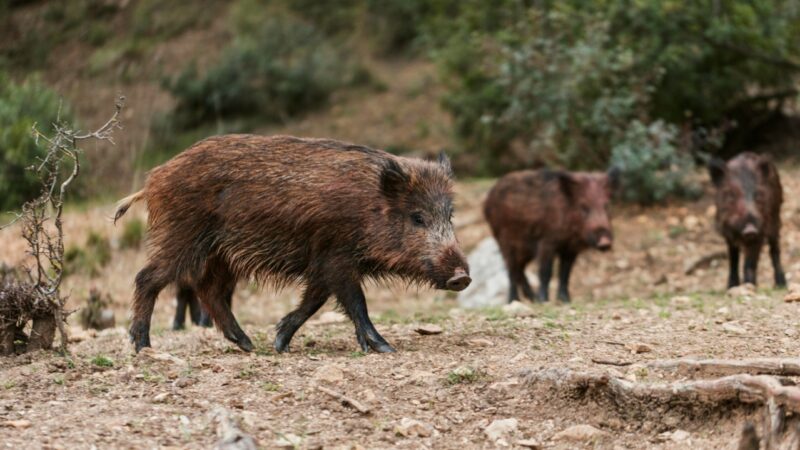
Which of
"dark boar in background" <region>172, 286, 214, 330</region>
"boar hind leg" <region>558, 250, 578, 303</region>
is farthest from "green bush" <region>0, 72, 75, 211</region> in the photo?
"boar hind leg" <region>558, 250, 578, 303</region>

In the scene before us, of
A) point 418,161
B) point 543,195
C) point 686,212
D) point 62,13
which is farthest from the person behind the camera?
point 62,13

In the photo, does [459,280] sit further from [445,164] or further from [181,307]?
Answer: [181,307]

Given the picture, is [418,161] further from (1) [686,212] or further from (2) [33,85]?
(2) [33,85]

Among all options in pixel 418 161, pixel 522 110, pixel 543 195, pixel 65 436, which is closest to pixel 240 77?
pixel 522 110

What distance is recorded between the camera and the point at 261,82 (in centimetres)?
2336

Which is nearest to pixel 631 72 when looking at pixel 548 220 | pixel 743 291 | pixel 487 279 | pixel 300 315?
pixel 487 279

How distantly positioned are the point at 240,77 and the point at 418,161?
52.7ft

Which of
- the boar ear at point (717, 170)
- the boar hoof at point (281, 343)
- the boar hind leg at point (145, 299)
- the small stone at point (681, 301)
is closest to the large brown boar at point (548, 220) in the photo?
the boar ear at point (717, 170)

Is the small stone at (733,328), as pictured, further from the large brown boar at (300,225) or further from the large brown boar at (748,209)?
the large brown boar at (748,209)

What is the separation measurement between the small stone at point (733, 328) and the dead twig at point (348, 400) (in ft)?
9.27

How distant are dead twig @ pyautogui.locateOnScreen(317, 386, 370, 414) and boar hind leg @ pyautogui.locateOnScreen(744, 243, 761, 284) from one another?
21.3 ft

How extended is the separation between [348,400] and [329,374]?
405 mm

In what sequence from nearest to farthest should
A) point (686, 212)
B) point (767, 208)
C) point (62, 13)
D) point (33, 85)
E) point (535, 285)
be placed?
point (767, 208)
point (535, 285)
point (686, 212)
point (33, 85)
point (62, 13)

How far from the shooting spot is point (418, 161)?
7.38m
